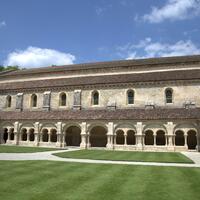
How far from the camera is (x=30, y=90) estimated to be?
3806 centimetres

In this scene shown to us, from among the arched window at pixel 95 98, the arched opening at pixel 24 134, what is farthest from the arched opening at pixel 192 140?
the arched opening at pixel 24 134

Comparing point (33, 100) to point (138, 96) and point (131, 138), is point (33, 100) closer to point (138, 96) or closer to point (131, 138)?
point (131, 138)

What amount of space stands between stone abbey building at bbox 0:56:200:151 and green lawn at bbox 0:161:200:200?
17.1 meters

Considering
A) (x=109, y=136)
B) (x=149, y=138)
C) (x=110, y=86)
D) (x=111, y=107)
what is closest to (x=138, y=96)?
(x=111, y=107)

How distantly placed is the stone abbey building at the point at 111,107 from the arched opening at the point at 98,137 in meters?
0.13

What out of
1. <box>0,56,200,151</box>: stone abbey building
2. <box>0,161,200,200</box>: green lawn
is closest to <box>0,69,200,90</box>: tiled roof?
<box>0,56,200,151</box>: stone abbey building

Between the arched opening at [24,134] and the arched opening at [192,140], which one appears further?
the arched opening at [24,134]

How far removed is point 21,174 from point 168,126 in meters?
20.1

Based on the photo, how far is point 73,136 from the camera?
35531mm

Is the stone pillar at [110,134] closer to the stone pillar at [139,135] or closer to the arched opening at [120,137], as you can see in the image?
the arched opening at [120,137]

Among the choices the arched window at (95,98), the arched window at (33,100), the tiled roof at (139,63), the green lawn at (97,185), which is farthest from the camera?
the arched window at (33,100)

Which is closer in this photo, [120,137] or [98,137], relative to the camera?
[120,137]

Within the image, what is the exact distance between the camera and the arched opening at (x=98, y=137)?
34.4 m

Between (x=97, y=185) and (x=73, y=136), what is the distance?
2658cm
